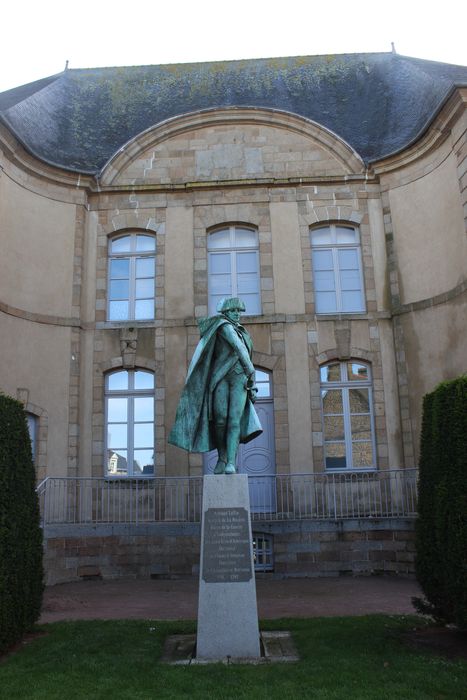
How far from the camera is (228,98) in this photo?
15195 millimetres

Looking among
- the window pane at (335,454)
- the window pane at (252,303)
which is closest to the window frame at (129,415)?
the window pane at (252,303)

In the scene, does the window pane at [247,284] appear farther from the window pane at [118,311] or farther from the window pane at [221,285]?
the window pane at [118,311]

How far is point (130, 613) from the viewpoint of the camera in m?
7.60

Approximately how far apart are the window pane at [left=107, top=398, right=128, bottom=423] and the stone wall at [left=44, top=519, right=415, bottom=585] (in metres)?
2.58

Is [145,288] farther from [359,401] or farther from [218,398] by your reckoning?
[218,398]

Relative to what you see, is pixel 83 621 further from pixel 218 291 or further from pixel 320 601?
pixel 218 291

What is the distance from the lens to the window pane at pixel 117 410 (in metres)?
12.8

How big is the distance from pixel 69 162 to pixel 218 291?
161 inches

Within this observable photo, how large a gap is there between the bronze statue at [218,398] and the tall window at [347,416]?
671cm

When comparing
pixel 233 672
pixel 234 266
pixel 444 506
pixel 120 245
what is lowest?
pixel 233 672

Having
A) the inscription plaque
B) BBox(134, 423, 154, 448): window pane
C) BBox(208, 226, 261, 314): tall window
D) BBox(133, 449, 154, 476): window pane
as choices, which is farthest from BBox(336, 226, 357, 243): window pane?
the inscription plaque

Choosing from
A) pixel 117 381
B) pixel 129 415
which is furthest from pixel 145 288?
pixel 129 415

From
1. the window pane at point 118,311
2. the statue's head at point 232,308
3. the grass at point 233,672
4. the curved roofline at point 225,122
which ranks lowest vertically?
the grass at point 233,672

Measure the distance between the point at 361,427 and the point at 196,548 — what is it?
3.93 m
